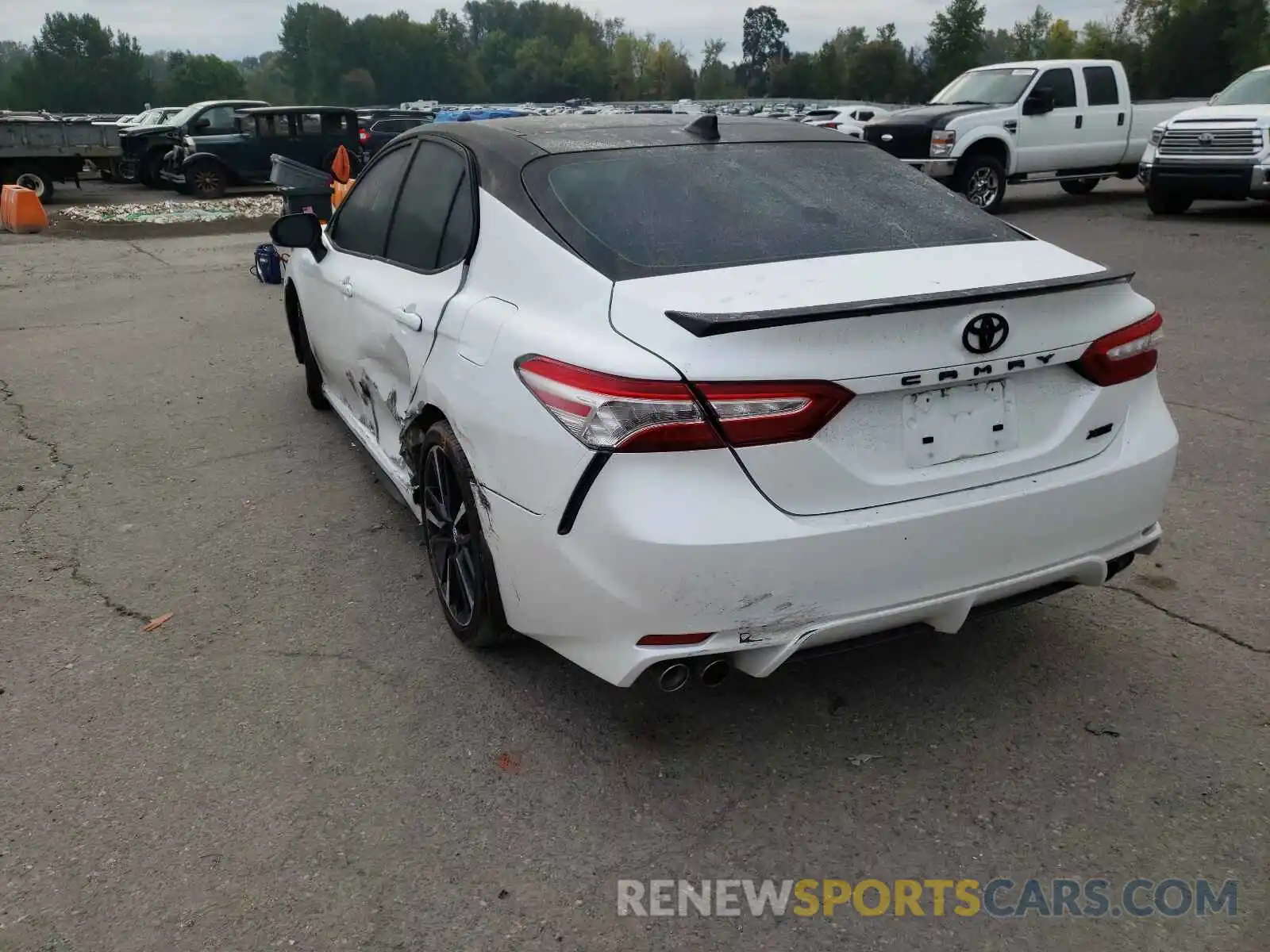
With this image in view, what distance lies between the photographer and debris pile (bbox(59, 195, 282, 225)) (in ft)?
60.1

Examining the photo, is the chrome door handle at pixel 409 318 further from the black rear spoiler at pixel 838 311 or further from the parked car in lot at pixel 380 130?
the parked car in lot at pixel 380 130

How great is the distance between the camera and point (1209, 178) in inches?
497

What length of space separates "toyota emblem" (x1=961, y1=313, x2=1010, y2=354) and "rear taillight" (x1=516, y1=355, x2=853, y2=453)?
1.17ft

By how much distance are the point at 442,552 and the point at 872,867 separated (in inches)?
69.0

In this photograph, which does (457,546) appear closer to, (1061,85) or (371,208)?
(371,208)

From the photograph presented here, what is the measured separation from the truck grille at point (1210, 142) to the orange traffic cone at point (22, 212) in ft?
55.5

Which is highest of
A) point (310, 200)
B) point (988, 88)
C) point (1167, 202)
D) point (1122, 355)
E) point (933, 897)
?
point (988, 88)

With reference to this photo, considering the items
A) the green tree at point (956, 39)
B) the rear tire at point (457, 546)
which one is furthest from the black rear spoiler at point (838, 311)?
the green tree at point (956, 39)

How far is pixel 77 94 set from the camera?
373 feet

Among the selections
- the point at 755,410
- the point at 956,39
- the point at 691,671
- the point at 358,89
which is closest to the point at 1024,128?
the point at 755,410

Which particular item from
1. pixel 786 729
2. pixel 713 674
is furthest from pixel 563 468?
pixel 786 729

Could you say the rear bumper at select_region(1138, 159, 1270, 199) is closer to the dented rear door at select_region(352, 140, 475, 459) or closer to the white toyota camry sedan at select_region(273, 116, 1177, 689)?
the white toyota camry sedan at select_region(273, 116, 1177, 689)

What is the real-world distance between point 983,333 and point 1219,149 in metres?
12.3

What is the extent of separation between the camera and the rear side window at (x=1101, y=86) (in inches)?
599
